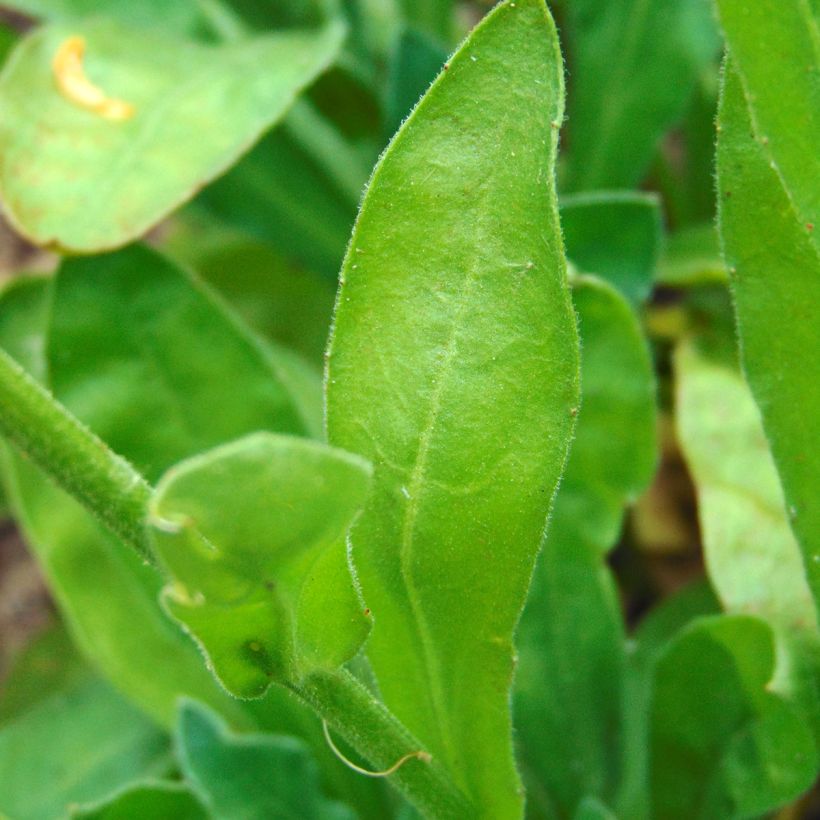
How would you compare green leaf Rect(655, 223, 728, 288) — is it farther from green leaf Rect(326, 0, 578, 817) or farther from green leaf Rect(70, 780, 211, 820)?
green leaf Rect(70, 780, 211, 820)

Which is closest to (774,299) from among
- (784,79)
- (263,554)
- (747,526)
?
(784,79)

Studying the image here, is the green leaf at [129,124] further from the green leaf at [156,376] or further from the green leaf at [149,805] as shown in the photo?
the green leaf at [149,805]

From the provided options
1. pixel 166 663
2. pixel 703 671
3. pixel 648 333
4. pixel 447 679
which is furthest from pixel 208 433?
pixel 648 333

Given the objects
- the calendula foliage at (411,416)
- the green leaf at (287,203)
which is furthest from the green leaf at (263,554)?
the green leaf at (287,203)

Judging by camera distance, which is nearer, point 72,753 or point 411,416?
→ point 411,416

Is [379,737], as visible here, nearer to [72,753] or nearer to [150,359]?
[150,359]

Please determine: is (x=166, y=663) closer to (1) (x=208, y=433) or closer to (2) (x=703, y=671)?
(1) (x=208, y=433)
